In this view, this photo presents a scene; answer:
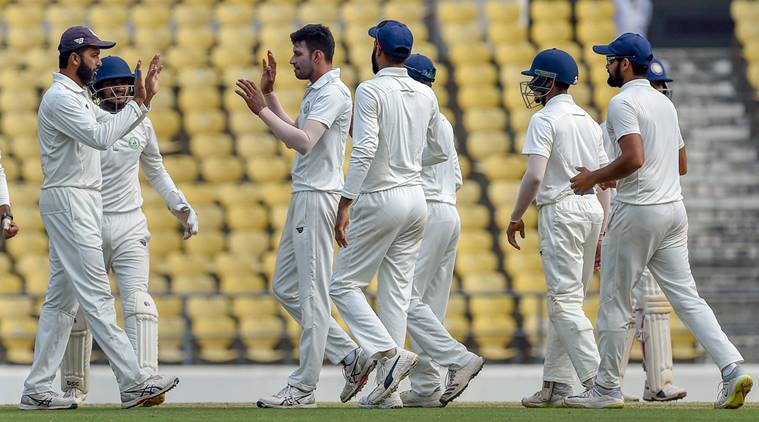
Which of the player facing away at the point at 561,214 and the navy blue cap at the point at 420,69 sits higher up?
the navy blue cap at the point at 420,69

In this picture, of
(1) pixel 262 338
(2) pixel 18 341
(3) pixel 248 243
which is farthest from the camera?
(3) pixel 248 243

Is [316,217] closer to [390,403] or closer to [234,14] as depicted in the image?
[390,403]

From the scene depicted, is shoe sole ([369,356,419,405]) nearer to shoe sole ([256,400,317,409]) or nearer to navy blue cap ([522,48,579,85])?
shoe sole ([256,400,317,409])

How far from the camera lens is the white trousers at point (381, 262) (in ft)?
25.5

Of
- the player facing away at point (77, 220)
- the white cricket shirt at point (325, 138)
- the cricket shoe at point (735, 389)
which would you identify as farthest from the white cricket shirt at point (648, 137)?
the player facing away at point (77, 220)

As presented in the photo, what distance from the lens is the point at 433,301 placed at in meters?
8.80

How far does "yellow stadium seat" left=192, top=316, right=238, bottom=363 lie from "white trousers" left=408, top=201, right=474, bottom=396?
3.75 m

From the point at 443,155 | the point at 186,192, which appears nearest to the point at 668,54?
the point at 186,192

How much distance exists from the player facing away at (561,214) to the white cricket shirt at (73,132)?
2.14m

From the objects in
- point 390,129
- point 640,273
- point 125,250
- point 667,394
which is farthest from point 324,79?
point 667,394

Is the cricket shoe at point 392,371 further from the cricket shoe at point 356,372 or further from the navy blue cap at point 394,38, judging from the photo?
the navy blue cap at point 394,38

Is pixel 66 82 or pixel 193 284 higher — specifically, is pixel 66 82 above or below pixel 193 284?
above

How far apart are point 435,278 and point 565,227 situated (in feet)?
3.30

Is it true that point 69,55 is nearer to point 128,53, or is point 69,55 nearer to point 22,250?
point 22,250
